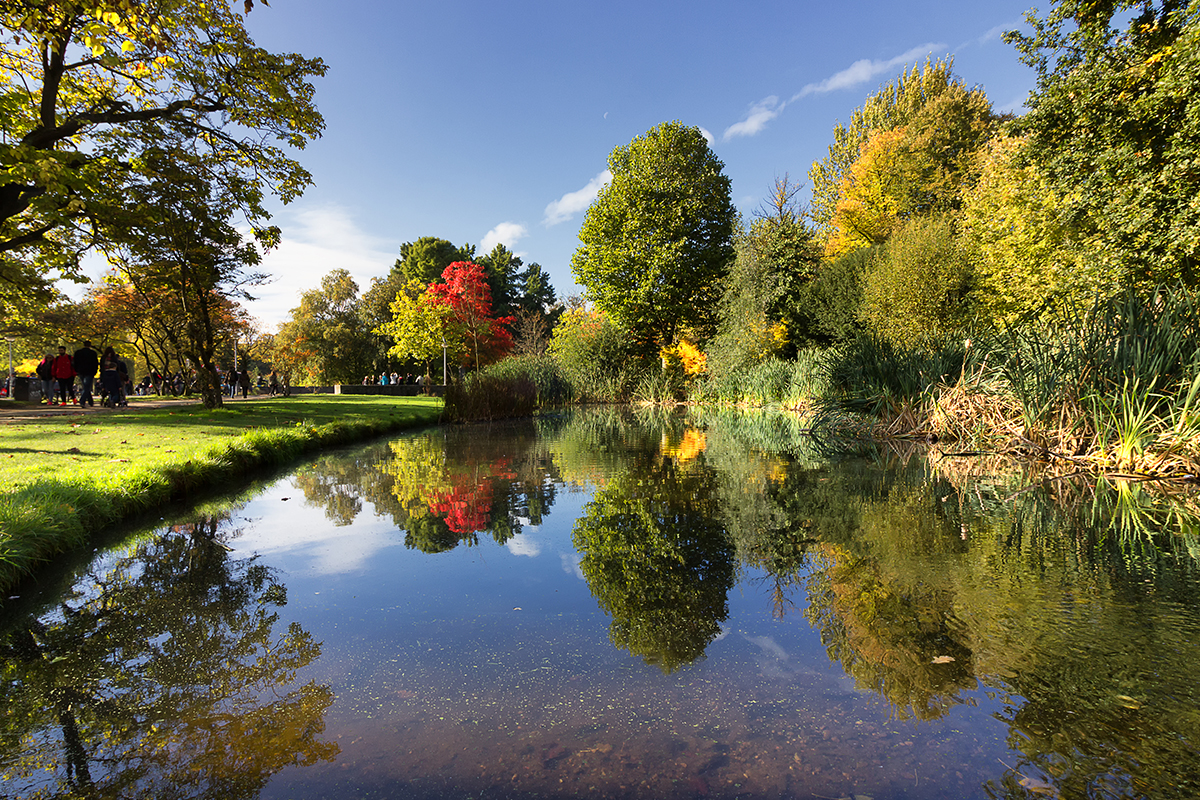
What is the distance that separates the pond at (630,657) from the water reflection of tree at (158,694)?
13mm

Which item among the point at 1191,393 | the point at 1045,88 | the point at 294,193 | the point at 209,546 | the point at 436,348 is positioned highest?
the point at 1045,88

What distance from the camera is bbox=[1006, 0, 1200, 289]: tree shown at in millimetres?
9320

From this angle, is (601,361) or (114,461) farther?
(601,361)

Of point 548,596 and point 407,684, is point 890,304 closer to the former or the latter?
point 548,596

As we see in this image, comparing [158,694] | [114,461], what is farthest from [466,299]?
[158,694]

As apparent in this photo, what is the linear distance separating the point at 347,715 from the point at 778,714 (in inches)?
60.4

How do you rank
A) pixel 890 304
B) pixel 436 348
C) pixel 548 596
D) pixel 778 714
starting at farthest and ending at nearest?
pixel 436 348
pixel 890 304
pixel 548 596
pixel 778 714

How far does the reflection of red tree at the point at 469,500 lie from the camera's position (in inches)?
191

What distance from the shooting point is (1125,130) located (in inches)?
412

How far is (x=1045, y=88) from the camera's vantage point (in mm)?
11883

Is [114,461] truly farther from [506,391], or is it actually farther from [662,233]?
[662,233]

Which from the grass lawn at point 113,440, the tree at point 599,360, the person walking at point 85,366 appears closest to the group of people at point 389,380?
the tree at point 599,360

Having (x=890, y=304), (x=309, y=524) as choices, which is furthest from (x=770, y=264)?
(x=309, y=524)

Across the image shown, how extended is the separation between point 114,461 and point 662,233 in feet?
65.6
